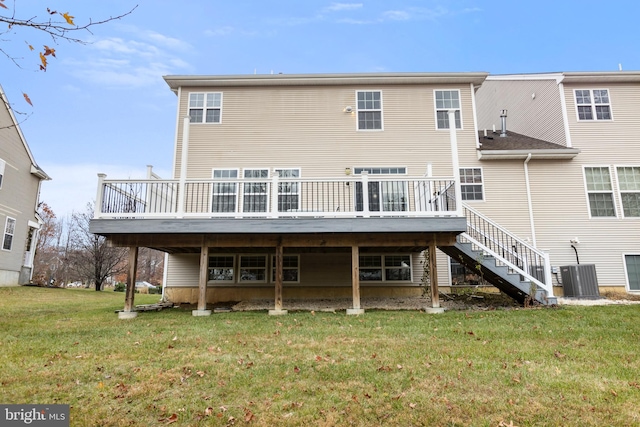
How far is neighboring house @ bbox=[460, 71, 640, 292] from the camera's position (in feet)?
37.4

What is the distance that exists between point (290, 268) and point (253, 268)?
1.17 meters

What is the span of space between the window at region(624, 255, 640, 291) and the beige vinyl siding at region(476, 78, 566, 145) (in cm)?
405

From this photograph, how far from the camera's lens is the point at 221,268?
11.8m

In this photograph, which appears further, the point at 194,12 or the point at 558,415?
the point at 194,12

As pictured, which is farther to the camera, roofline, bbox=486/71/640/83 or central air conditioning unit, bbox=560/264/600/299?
roofline, bbox=486/71/640/83

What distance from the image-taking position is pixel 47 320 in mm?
7867

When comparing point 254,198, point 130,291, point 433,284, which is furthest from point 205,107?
point 433,284

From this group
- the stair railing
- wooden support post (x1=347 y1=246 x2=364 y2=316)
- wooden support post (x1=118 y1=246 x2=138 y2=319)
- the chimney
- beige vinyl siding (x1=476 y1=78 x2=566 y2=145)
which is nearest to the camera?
wooden support post (x1=347 y1=246 x2=364 y2=316)

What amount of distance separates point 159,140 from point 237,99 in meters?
16.9

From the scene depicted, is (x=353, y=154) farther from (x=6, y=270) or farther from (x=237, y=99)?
(x=6, y=270)

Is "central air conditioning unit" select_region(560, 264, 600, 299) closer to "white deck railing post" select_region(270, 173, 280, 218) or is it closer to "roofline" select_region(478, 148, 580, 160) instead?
"roofline" select_region(478, 148, 580, 160)

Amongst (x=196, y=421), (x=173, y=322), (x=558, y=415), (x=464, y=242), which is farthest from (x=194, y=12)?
(x=558, y=415)

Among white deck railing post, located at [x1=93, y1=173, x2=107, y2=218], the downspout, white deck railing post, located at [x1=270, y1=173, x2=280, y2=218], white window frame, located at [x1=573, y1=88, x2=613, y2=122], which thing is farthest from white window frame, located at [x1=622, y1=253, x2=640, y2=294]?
white deck railing post, located at [x1=93, y1=173, x2=107, y2=218]

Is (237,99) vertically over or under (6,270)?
over
